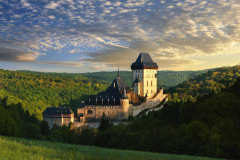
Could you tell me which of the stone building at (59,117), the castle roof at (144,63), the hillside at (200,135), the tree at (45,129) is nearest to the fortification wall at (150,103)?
the castle roof at (144,63)

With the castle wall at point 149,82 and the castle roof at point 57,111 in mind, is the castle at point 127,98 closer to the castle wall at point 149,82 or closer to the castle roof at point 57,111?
the castle wall at point 149,82

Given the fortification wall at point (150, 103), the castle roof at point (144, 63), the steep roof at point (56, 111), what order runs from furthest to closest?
1. the castle roof at point (144, 63)
2. the fortification wall at point (150, 103)
3. the steep roof at point (56, 111)

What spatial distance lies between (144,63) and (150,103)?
11.5m

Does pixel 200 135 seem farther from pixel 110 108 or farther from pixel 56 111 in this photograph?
pixel 56 111

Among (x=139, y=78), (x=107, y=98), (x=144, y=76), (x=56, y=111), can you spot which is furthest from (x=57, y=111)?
(x=144, y=76)

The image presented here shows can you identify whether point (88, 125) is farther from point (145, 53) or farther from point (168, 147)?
point (168, 147)

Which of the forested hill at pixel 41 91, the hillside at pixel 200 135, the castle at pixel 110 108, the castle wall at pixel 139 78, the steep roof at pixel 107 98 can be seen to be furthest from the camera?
the forested hill at pixel 41 91

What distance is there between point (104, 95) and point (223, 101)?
37855 millimetres

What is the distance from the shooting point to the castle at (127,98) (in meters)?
63.6

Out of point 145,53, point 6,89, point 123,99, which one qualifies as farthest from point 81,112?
point 6,89

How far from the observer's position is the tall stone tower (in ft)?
245

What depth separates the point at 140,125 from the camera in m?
44.2

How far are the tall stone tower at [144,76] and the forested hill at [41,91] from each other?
41422 mm

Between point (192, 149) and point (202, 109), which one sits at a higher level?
point (202, 109)
